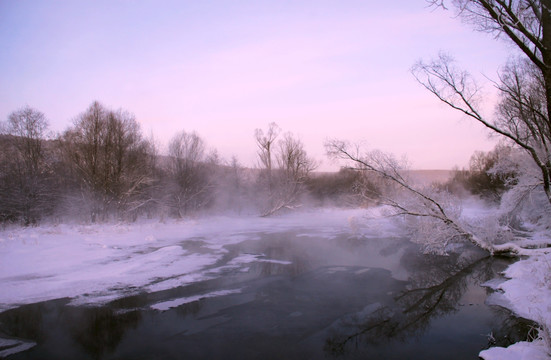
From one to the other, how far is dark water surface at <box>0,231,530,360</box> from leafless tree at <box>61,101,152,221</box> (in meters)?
17.4

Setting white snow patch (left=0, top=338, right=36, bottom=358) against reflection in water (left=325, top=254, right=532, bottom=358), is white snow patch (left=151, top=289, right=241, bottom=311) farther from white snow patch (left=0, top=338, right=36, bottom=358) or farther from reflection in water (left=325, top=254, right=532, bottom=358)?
reflection in water (left=325, top=254, right=532, bottom=358)

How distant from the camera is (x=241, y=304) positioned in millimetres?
8125

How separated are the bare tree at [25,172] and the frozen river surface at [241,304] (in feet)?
32.5

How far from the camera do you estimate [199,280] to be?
1027cm

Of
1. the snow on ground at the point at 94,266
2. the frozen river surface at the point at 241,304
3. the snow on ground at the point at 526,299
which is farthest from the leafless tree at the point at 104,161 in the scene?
the snow on ground at the point at 526,299

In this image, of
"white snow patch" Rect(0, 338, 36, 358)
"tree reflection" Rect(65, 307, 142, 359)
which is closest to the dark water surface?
"tree reflection" Rect(65, 307, 142, 359)

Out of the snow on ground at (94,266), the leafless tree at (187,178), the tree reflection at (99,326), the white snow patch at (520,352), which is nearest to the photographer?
the white snow patch at (520,352)

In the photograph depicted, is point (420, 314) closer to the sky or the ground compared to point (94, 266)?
closer to the ground

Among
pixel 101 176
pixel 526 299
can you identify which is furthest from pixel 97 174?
pixel 526 299

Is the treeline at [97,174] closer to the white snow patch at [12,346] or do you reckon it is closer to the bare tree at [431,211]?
the bare tree at [431,211]

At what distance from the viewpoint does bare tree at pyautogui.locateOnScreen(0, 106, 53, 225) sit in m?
22.4

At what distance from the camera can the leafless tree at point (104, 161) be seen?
80.9 feet

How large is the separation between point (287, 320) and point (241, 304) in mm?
1494

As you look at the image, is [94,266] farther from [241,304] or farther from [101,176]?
[101,176]
